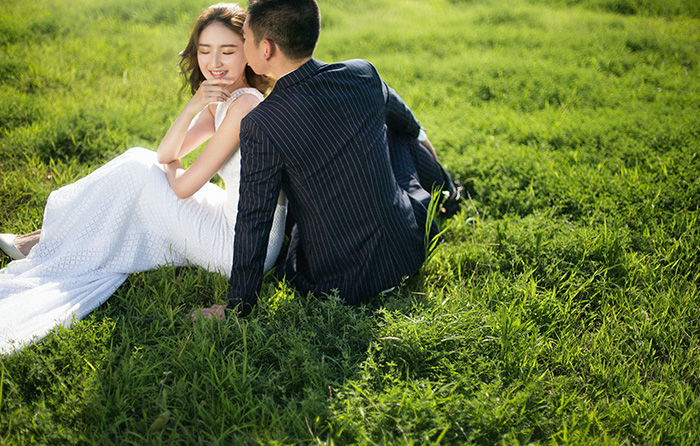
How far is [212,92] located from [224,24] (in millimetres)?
447

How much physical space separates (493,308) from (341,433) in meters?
1.39

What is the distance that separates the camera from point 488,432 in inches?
94.5

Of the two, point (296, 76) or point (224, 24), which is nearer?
point (296, 76)

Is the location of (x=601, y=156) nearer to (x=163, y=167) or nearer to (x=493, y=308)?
(x=493, y=308)

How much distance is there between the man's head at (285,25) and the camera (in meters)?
2.70

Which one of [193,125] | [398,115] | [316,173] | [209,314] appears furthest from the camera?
[193,125]

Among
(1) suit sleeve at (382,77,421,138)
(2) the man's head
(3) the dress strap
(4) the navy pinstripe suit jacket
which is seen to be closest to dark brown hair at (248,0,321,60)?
(2) the man's head

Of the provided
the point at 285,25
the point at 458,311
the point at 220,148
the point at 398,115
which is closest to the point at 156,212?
→ the point at 220,148

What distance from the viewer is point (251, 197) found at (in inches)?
111

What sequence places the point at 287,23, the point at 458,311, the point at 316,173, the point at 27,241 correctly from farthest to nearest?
the point at 27,241 < the point at 458,311 < the point at 316,173 < the point at 287,23

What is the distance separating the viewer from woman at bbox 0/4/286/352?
318 cm

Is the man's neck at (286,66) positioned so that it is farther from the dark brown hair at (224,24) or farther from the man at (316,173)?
the dark brown hair at (224,24)

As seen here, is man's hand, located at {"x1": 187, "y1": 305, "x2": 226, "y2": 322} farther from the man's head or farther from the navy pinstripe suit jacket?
the man's head

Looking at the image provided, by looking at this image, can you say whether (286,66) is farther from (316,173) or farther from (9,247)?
(9,247)
